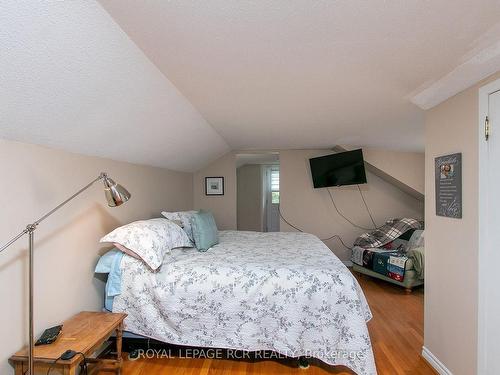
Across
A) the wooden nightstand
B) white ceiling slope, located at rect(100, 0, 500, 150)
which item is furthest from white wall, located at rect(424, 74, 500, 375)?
the wooden nightstand

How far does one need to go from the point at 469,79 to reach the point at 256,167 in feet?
16.2

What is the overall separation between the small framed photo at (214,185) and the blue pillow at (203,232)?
1.84 metres

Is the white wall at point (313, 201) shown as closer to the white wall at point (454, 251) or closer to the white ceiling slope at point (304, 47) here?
the white ceiling slope at point (304, 47)

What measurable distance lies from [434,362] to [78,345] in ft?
7.87

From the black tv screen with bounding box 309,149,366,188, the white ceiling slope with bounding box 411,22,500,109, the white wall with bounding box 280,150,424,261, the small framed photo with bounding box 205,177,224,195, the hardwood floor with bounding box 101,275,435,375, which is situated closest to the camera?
the white ceiling slope with bounding box 411,22,500,109

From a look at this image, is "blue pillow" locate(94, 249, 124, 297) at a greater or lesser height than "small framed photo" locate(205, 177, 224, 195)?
lesser

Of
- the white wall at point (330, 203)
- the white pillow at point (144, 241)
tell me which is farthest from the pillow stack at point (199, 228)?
the white wall at point (330, 203)

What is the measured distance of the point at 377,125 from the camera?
2.85 m

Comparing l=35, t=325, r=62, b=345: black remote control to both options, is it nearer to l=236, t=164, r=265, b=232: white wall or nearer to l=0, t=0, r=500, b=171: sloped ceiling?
l=0, t=0, r=500, b=171: sloped ceiling

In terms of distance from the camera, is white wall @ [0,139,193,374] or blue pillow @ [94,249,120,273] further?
blue pillow @ [94,249,120,273]

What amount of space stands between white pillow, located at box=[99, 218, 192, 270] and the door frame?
6.84ft

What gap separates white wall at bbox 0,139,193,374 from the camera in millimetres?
1368

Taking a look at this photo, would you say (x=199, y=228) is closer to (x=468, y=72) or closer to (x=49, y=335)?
(x=49, y=335)

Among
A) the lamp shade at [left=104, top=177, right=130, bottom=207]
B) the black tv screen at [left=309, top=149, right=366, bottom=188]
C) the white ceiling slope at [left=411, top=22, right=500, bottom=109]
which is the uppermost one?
the white ceiling slope at [left=411, top=22, right=500, bottom=109]
